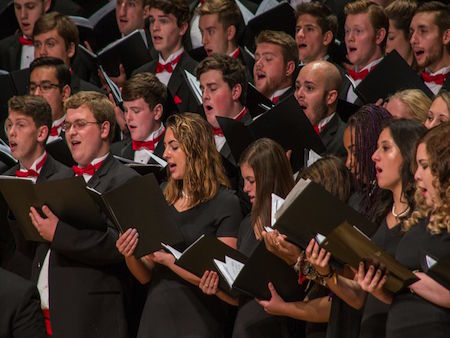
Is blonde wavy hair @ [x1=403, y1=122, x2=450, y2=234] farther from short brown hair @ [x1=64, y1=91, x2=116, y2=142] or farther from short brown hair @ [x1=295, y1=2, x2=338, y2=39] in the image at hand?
short brown hair @ [x1=295, y1=2, x2=338, y2=39]

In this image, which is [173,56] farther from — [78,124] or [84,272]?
[84,272]

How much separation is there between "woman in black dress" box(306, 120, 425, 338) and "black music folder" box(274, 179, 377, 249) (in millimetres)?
77

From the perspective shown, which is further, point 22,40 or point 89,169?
point 22,40

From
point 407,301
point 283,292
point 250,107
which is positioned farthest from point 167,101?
point 407,301

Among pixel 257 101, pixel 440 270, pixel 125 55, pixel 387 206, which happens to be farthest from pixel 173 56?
pixel 440 270

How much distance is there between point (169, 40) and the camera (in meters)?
7.18

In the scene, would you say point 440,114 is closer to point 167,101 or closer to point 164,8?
point 167,101

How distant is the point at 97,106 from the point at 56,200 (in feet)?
2.78

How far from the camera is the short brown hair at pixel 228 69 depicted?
6172 millimetres

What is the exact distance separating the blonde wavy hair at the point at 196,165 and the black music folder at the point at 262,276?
59 cm

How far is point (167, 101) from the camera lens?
638 centimetres

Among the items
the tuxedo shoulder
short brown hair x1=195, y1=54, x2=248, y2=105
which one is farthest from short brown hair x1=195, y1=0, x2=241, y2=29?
short brown hair x1=195, y1=54, x2=248, y2=105

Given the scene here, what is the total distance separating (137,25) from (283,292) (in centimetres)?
391

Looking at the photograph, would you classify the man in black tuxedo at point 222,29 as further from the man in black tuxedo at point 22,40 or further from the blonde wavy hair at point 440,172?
the blonde wavy hair at point 440,172
